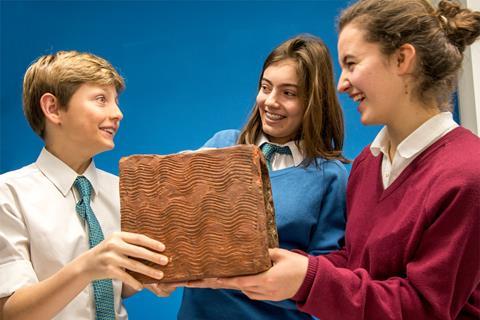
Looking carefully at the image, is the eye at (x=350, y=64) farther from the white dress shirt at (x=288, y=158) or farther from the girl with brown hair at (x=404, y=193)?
the white dress shirt at (x=288, y=158)

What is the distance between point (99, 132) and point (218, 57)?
36.9 inches

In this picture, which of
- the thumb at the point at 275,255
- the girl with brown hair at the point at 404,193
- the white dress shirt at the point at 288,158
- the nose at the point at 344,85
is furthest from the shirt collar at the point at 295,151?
the thumb at the point at 275,255

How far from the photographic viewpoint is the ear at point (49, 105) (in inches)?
66.4

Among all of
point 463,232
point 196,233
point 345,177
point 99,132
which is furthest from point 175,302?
point 463,232

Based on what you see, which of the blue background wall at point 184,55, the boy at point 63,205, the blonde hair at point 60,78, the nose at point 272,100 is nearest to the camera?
the boy at point 63,205

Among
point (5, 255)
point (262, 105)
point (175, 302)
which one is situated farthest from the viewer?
point (175, 302)

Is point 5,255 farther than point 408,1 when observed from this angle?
Yes

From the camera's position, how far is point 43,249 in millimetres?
1494

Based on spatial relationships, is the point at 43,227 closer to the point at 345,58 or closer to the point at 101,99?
the point at 101,99

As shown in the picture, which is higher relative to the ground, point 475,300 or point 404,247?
point 404,247

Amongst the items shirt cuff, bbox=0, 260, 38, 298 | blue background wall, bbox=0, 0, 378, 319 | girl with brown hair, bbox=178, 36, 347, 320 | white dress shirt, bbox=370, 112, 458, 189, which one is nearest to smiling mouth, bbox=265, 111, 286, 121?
girl with brown hair, bbox=178, 36, 347, 320

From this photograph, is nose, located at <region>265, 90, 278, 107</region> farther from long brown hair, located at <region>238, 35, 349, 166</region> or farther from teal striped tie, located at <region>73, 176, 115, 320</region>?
teal striped tie, located at <region>73, 176, 115, 320</region>

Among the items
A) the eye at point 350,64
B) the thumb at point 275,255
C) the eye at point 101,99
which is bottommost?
the thumb at point 275,255

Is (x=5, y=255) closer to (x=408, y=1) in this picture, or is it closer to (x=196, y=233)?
(x=196, y=233)
